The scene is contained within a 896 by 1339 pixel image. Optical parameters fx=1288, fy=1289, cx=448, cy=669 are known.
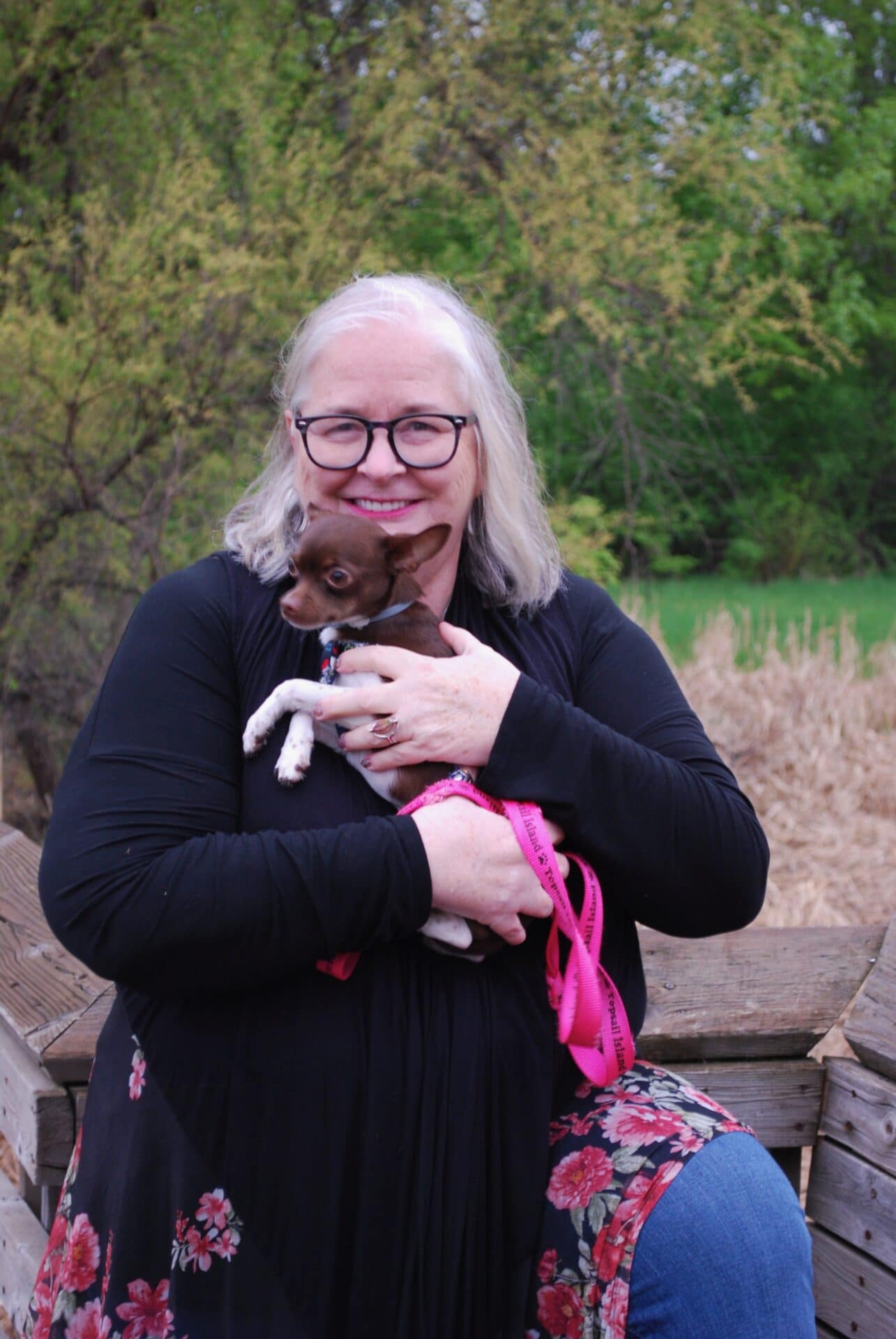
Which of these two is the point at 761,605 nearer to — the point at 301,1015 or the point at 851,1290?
the point at 851,1290

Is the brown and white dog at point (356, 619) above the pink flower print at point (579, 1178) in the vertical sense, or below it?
above

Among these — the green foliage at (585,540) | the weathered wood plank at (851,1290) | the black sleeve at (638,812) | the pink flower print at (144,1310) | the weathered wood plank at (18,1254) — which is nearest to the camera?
the pink flower print at (144,1310)

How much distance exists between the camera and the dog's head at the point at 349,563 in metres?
2.11

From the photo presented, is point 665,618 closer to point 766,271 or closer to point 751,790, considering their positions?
point 751,790

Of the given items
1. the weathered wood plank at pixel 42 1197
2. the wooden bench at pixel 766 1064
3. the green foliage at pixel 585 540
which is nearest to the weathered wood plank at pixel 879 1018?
the wooden bench at pixel 766 1064

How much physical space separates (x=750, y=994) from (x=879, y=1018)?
0.24 meters

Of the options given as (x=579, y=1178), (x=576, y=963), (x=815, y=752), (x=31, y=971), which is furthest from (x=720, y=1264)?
(x=815, y=752)

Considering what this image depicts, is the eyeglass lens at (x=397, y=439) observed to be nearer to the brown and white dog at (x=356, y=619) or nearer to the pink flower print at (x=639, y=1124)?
the brown and white dog at (x=356, y=619)

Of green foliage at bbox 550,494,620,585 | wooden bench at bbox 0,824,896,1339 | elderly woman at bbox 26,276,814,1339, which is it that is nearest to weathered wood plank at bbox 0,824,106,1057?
wooden bench at bbox 0,824,896,1339

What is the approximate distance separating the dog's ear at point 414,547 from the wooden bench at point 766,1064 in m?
0.91

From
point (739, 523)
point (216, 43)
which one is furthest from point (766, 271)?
point (216, 43)

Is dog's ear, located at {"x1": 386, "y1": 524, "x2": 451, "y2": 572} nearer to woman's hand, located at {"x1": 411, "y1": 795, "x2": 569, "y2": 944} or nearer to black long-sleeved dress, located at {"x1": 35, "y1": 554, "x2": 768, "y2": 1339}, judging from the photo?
black long-sleeved dress, located at {"x1": 35, "y1": 554, "x2": 768, "y2": 1339}

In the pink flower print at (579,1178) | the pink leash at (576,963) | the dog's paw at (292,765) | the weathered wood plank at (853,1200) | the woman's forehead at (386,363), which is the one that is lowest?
the weathered wood plank at (853,1200)

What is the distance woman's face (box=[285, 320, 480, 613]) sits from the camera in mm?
2168
